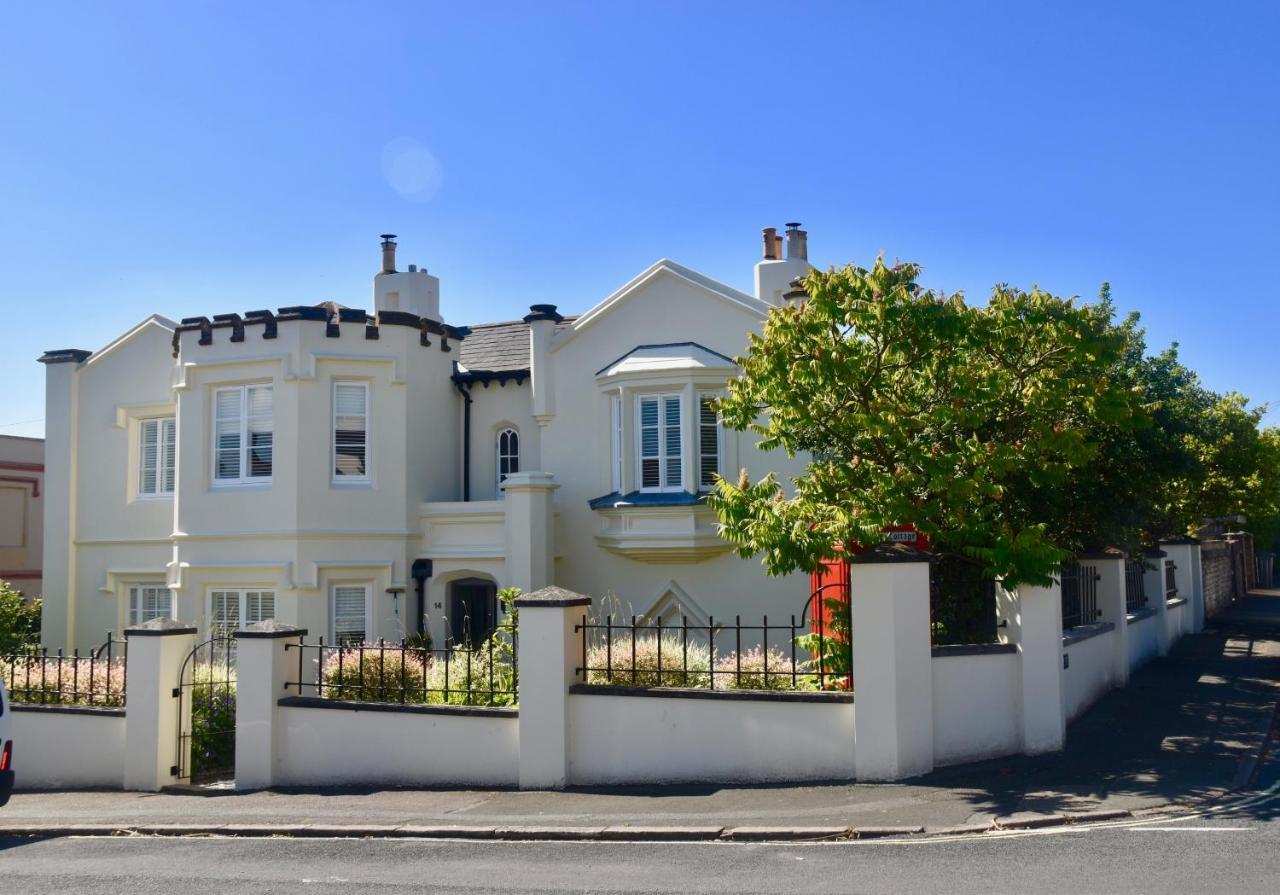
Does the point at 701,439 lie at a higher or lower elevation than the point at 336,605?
higher

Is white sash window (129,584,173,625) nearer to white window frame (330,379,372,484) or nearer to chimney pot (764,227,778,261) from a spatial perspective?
white window frame (330,379,372,484)

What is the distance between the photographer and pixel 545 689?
1133 cm

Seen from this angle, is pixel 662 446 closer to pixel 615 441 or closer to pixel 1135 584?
pixel 615 441

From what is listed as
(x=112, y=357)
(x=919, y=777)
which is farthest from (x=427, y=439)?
(x=919, y=777)

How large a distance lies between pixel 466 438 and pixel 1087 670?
1177 centimetres

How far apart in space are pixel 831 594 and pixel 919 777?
3357 mm

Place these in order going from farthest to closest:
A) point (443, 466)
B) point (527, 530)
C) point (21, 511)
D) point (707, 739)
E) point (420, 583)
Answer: point (21, 511) → point (443, 466) → point (420, 583) → point (527, 530) → point (707, 739)

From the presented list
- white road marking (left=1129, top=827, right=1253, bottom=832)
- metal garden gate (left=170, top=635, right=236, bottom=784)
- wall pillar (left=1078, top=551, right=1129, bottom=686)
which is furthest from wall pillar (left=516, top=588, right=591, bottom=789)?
wall pillar (left=1078, top=551, right=1129, bottom=686)

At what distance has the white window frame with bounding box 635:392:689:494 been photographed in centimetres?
1881

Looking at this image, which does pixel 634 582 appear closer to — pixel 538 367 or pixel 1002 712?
pixel 538 367

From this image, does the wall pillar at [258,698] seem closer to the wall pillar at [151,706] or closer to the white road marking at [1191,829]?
the wall pillar at [151,706]

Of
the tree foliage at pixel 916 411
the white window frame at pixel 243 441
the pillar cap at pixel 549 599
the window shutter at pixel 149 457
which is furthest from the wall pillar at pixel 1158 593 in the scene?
the window shutter at pixel 149 457

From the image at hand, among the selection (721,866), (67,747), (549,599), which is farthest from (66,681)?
(721,866)

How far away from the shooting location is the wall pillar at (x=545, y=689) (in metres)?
11.3
